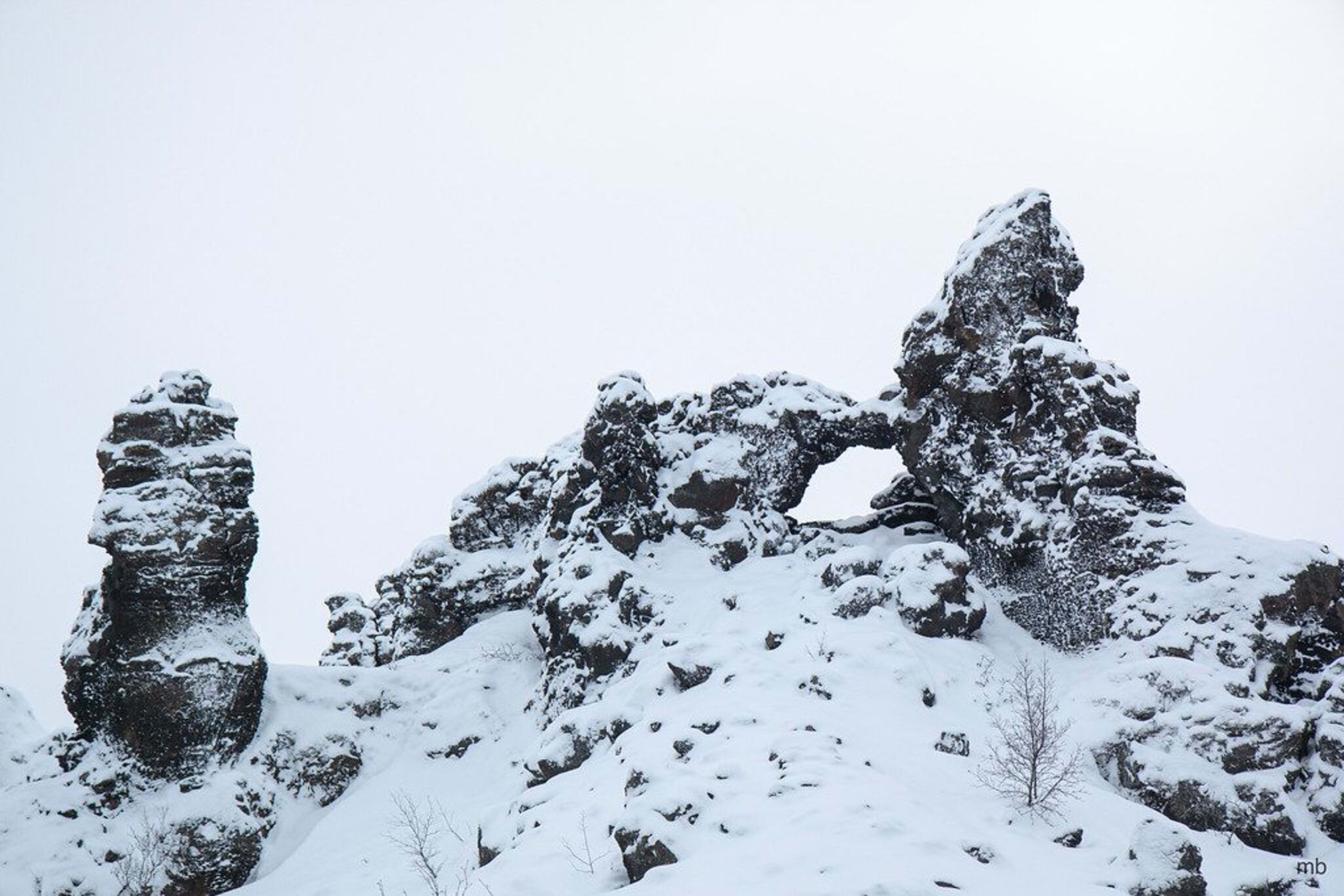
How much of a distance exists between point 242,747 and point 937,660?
75.6 ft

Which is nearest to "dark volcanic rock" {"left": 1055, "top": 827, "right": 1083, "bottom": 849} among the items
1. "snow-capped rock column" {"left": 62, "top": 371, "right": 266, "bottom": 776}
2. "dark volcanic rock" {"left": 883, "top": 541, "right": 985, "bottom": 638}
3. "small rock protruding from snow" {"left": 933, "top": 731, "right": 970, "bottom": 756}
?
"small rock protruding from snow" {"left": 933, "top": 731, "right": 970, "bottom": 756}

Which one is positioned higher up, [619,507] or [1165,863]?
[619,507]

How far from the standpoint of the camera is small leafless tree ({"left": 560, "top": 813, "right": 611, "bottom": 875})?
615 inches

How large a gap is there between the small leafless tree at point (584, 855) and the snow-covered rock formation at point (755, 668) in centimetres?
12

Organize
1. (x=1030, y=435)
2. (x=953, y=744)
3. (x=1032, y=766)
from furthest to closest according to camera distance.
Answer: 1. (x=1030, y=435)
2. (x=953, y=744)
3. (x=1032, y=766)

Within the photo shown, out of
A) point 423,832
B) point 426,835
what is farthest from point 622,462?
point 426,835

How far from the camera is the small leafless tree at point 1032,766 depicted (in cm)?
1595

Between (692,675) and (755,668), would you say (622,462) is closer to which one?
(692,675)

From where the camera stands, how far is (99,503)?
29.5 meters

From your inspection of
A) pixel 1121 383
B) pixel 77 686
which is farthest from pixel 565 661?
pixel 1121 383

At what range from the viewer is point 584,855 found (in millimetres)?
16328

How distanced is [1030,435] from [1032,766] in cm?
1745

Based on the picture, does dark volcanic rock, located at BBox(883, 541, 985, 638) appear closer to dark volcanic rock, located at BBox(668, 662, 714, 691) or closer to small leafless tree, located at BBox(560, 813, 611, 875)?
dark volcanic rock, located at BBox(668, 662, 714, 691)

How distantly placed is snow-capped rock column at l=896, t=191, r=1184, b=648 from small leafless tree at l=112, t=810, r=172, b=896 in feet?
90.9
